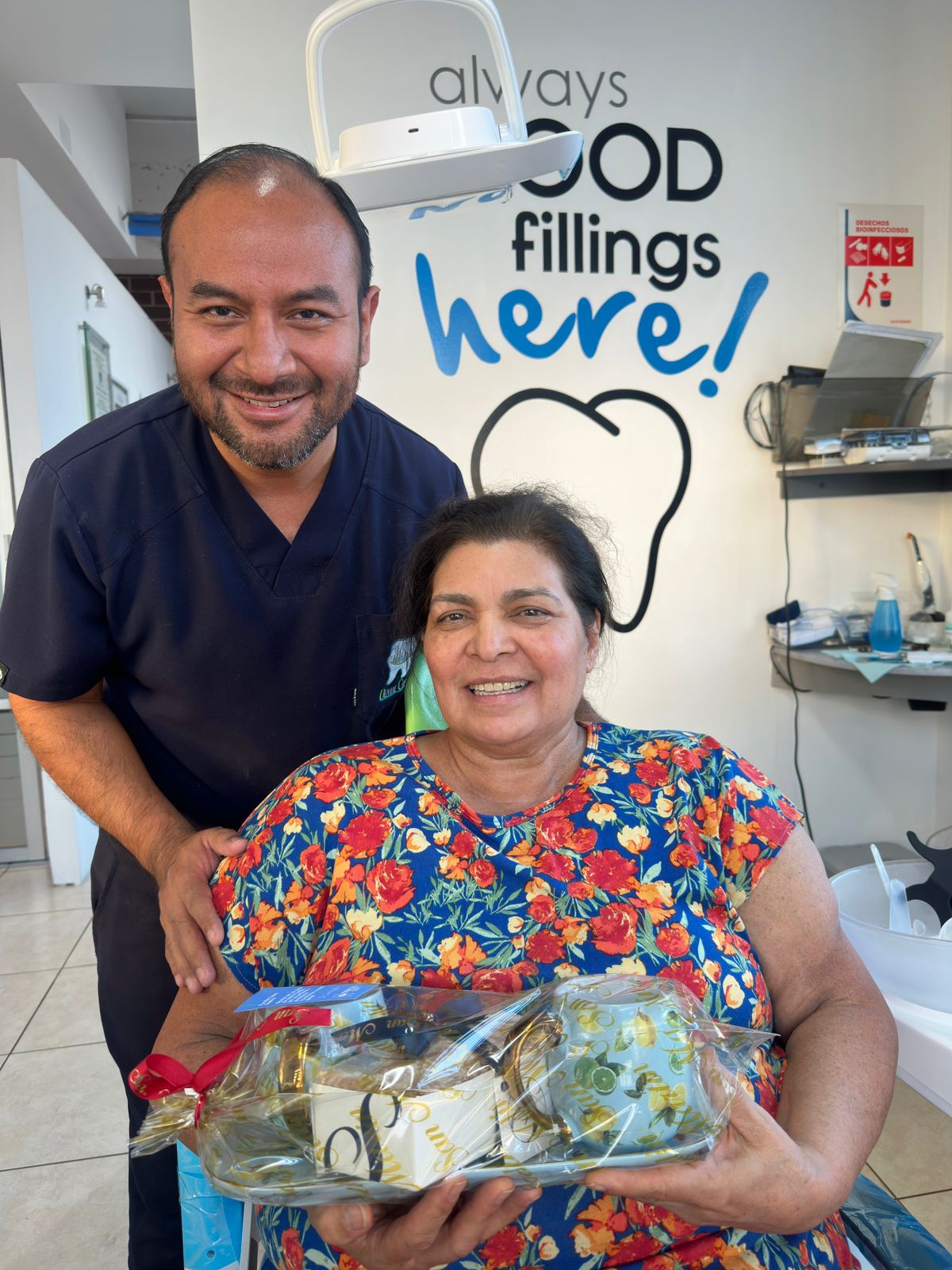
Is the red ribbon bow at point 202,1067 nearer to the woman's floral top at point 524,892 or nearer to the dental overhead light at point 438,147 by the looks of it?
the woman's floral top at point 524,892

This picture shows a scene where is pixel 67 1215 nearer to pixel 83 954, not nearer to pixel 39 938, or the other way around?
pixel 83 954

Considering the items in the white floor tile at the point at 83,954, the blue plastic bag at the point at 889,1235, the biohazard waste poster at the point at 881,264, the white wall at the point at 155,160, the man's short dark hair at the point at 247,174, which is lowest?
the white floor tile at the point at 83,954

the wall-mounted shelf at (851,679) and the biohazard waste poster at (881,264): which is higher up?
the biohazard waste poster at (881,264)

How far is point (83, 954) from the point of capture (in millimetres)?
3361

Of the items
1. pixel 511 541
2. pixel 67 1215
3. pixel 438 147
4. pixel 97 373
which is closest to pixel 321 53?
pixel 438 147

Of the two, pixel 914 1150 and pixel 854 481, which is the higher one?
pixel 854 481

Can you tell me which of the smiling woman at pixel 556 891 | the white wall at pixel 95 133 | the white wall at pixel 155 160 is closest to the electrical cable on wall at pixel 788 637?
the smiling woman at pixel 556 891

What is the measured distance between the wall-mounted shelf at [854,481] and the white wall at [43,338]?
2.82m

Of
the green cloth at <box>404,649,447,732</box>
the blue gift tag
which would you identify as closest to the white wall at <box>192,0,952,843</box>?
the green cloth at <box>404,649,447,732</box>

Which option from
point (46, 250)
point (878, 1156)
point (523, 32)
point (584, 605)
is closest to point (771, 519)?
point (523, 32)

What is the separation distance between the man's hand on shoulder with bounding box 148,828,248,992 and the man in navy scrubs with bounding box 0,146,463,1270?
0.09 feet

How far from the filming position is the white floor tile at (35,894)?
148 inches

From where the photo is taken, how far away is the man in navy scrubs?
51.1 inches

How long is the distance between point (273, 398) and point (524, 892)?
2.37 feet
